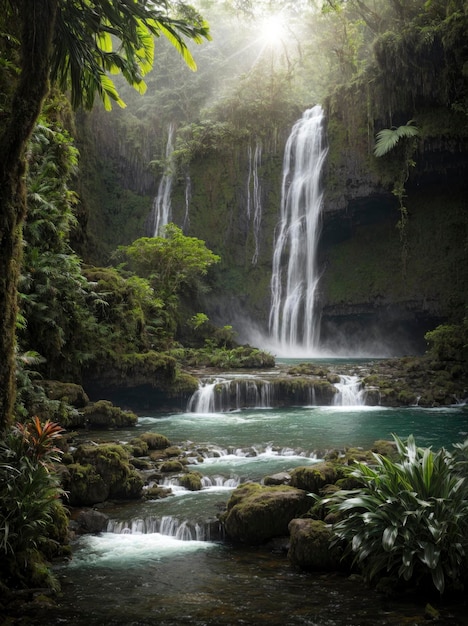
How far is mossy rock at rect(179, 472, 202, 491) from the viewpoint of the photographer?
312 inches

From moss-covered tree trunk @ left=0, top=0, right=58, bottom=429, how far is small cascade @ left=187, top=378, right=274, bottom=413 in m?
10.7

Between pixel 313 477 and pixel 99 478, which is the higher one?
pixel 313 477

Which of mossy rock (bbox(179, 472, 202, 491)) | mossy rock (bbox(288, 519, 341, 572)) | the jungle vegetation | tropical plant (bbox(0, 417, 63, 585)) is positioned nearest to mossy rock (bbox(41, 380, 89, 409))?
the jungle vegetation

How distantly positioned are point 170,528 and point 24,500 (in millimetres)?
2472

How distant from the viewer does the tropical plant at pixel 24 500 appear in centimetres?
430

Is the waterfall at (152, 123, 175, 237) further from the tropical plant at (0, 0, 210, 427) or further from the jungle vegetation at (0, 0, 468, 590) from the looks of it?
the tropical plant at (0, 0, 210, 427)

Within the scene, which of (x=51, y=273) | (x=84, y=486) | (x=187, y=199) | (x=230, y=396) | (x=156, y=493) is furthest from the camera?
(x=187, y=199)

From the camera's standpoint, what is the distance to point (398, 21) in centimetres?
2252

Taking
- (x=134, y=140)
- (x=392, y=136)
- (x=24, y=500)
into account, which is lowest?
(x=24, y=500)

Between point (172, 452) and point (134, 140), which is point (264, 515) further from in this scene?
point (134, 140)

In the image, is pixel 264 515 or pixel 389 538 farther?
pixel 264 515

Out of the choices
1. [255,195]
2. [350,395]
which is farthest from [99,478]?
[255,195]

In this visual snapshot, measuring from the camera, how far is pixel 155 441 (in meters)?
10.2

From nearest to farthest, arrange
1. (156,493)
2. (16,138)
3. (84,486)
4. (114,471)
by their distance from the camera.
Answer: (16,138), (84,486), (114,471), (156,493)
